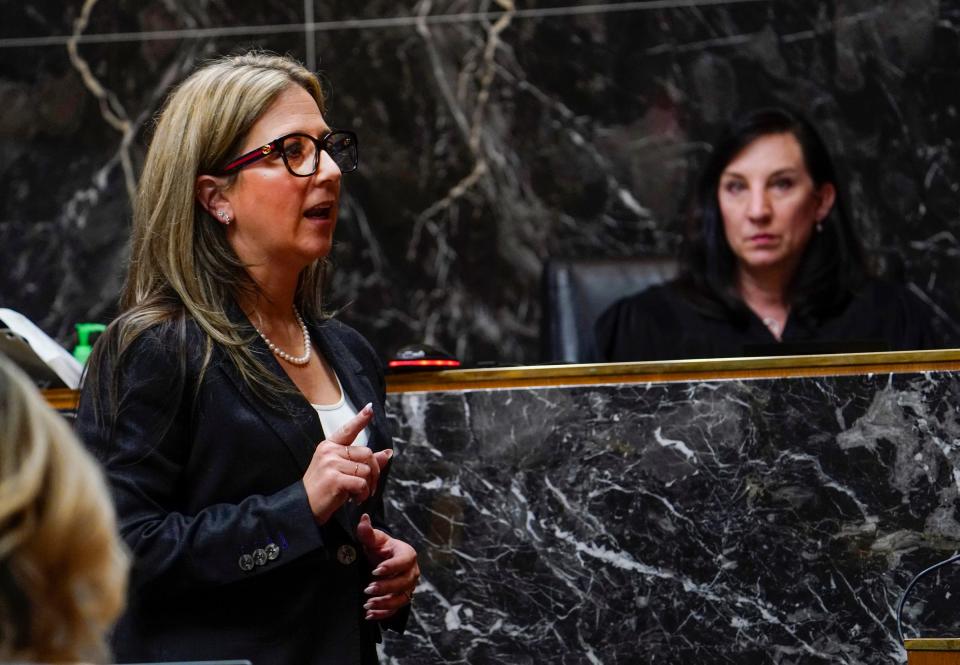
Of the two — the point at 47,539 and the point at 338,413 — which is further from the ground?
the point at 47,539

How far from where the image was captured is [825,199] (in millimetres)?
4008

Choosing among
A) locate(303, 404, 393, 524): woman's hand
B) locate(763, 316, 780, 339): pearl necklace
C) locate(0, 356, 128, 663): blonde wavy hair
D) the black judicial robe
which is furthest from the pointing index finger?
locate(763, 316, 780, 339): pearl necklace

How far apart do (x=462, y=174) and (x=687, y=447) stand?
246cm

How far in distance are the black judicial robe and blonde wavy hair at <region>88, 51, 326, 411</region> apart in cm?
190

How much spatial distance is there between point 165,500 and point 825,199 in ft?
8.46

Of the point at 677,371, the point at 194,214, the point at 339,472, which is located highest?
the point at 194,214

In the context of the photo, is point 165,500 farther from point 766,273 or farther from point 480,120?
point 480,120

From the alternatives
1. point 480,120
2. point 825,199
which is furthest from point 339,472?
point 480,120

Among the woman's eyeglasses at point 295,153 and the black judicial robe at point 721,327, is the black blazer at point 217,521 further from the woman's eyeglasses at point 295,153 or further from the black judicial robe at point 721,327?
the black judicial robe at point 721,327

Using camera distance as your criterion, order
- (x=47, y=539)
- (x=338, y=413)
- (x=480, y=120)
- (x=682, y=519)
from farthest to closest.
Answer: (x=480, y=120) < (x=682, y=519) < (x=338, y=413) < (x=47, y=539)

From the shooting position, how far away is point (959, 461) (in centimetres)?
266

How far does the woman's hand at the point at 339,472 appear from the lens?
1874 millimetres

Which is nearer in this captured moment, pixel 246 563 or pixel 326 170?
pixel 246 563

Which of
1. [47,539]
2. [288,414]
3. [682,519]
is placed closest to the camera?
[47,539]
